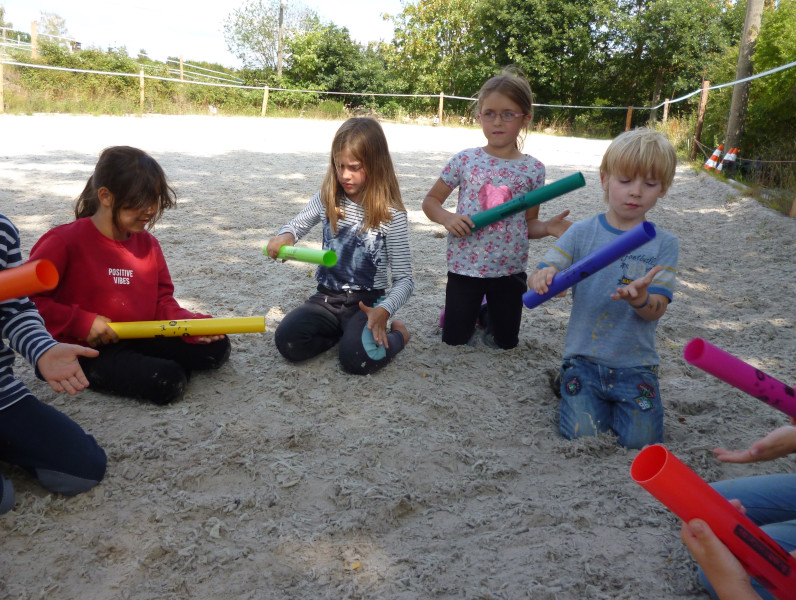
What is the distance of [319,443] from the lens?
2309 mm

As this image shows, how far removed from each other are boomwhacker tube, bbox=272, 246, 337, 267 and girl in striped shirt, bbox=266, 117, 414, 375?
7cm

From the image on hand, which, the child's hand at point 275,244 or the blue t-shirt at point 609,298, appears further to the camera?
the child's hand at point 275,244

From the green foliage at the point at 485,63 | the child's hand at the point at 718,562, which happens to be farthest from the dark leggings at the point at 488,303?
the green foliage at the point at 485,63

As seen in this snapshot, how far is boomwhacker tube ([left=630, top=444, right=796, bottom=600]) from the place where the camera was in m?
1.28

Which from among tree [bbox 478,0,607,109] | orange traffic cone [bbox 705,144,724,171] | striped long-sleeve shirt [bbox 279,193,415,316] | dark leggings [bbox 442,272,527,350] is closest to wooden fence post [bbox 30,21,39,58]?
tree [bbox 478,0,607,109]

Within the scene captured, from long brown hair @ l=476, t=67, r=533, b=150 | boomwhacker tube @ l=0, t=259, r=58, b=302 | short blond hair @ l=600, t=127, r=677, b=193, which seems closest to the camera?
boomwhacker tube @ l=0, t=259, r=58, b=302

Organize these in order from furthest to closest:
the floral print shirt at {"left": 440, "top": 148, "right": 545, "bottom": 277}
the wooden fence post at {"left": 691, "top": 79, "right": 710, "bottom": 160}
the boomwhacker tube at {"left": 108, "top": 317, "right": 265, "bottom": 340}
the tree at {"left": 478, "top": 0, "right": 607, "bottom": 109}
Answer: the tree at {"left": 478, "top": 0, "right": 607, "bottom": 109} < the wooden fence post at {"left": 691, "top": 79, "right": 710, "bottom": 160} < the floral print shirt at {"left": 440, "top": 148, "right": 545, "bottom": 277} < the boomwhacker tube at {"left": 108, "top": 317, "right": 265, "bottom": 340}

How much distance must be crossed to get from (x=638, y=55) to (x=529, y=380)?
26.5 meters

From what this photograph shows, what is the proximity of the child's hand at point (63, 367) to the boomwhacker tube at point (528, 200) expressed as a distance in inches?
71.4

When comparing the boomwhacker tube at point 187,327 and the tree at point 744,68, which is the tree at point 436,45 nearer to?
the tree at point 744,68

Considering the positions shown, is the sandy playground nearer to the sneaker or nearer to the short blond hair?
the sneaker

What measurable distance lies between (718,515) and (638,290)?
3.28 feet

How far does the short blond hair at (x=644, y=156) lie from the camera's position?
2307 mm

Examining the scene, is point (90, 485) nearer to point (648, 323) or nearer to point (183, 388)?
point (183, 388)
